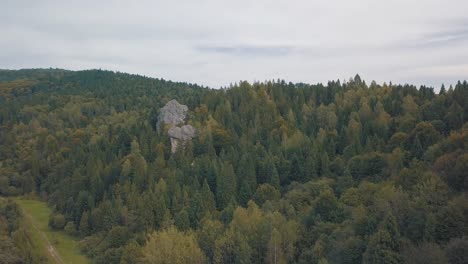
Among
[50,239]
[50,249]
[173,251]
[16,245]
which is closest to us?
[173,251]

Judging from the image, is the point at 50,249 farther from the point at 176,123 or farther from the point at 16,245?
the point at 176,123

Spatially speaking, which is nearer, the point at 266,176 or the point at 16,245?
the point at 16,245

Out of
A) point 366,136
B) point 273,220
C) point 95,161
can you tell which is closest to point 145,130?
point 95,161

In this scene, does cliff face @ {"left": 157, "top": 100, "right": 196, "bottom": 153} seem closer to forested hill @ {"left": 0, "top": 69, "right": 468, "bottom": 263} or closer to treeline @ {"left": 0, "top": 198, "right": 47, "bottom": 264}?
forested hill @ {"left": 0, "top": 69, "right": 468, "bottom": 263}

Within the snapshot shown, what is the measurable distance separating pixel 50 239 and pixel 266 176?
131 ft

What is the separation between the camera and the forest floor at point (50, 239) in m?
80.7

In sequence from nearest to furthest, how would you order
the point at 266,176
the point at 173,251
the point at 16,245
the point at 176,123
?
the point at 173,251 → the point at 16,245 → the point at 266,176 → the point at 176,123

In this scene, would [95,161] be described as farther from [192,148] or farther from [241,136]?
[241,136]

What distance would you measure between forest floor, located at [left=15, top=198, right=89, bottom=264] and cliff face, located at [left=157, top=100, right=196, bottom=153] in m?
29.1

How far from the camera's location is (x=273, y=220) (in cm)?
6725

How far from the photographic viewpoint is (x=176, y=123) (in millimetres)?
117688

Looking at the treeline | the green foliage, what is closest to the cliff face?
the treeline

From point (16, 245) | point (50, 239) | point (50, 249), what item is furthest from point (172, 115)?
point (16, 245)

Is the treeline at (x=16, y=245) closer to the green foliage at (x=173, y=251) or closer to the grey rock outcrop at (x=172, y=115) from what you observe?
the green foliage at (x=173, y=251)
